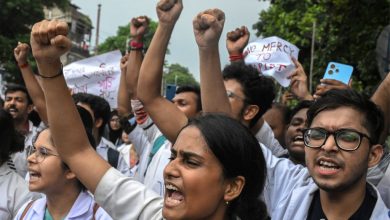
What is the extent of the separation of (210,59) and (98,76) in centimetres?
394

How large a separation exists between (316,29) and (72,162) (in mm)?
21807

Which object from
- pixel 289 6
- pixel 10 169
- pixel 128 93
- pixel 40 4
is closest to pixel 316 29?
pixel 289 6

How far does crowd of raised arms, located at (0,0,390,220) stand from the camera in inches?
91.4

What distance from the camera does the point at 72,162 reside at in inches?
102

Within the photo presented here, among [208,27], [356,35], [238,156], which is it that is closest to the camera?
[238,156]

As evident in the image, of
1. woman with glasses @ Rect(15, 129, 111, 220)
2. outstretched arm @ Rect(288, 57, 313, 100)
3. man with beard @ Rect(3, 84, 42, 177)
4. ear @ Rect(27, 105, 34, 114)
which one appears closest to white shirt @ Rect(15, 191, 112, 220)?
woman with glasses @ Rect(15, 129, 111, 220)

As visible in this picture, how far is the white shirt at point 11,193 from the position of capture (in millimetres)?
3619

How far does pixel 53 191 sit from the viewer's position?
10.9 feet

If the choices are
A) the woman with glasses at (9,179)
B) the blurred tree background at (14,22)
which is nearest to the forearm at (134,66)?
the woman with glasses at (9,179)

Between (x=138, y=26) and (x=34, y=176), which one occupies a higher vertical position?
(x=138, y=26)

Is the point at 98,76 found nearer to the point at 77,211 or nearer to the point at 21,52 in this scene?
Answer: the point at 21,52

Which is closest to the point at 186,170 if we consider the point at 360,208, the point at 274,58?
the point at 360,208

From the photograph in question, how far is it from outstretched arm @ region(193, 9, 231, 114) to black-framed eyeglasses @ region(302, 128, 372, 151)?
1.88ft

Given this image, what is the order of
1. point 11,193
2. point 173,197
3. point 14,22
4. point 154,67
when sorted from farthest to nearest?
point 14,22
point 11,193
point 154,67
point 173,197
